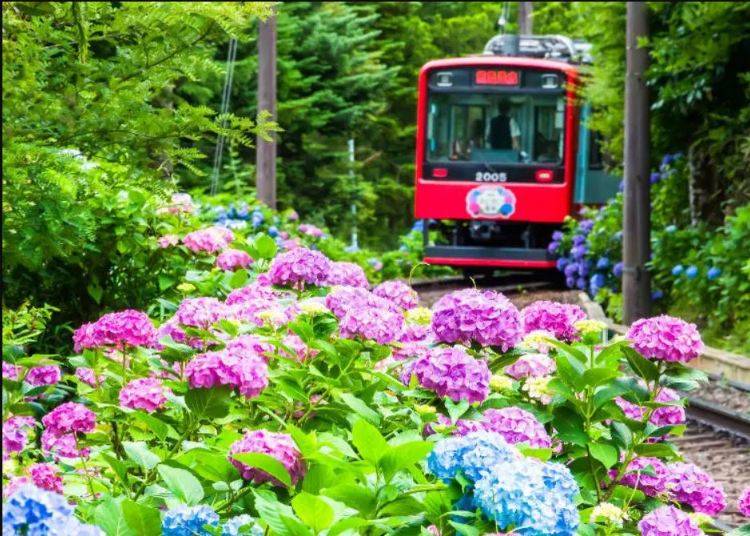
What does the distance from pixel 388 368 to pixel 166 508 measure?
2.76ft

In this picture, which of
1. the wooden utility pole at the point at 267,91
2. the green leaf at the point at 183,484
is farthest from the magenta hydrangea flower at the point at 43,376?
the wooden utility pole at the point at 267,91

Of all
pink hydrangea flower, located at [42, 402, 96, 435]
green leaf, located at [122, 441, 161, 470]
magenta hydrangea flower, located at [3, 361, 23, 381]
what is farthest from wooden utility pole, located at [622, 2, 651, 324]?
green leaf, located at [122, 441, 161, 470]

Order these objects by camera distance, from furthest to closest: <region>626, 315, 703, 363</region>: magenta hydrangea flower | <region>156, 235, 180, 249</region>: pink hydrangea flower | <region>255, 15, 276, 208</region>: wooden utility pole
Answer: <region>255, 15, 276, 208</region>: wooden utility pole, <region>156, 235, 180, 249</region>: pink hydrangea flower, <region>626, 315, 703, 363</region>: magenta hydrangea flower

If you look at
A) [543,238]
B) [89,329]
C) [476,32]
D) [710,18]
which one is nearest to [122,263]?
[89,329]

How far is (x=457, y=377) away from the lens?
132 inches

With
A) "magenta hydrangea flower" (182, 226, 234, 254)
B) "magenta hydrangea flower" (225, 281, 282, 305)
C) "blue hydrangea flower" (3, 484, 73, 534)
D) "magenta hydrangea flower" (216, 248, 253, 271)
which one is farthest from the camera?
"magenta hydrangea flower" (182, 226, 234, 254)

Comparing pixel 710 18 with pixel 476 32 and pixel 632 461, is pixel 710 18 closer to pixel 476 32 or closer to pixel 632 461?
pixel 632 461

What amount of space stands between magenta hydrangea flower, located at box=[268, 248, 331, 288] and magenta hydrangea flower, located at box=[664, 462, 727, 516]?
129 cm

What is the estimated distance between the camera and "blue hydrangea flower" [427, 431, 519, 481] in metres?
2.63

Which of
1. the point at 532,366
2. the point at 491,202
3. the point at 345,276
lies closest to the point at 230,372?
the point at 532,366

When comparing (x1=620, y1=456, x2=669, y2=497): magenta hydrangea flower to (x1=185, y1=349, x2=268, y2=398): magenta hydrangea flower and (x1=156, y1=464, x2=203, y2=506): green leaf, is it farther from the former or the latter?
(x1=156, y1=464, x2=203, y2=506): green leaf

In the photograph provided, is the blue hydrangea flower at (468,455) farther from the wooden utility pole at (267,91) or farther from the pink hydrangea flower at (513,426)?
the wooden utility pole at (267,91)

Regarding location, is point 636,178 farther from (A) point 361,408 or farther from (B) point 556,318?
(A) point 361,408

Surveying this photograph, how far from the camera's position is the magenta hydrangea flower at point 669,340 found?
351 cm
